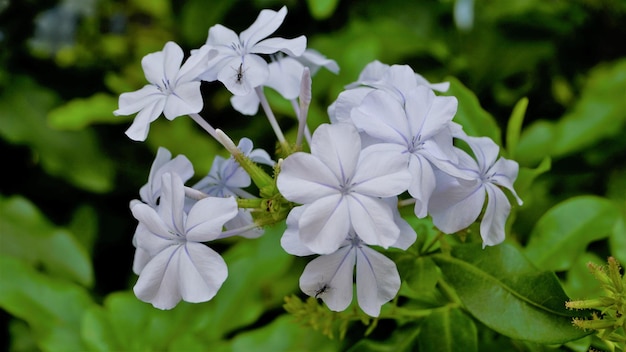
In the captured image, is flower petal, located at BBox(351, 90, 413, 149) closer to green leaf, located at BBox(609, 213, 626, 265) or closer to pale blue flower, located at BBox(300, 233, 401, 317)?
pale blue flower, located at BBox(300, 233, 401, 317)

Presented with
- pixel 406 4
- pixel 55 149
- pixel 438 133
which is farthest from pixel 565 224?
pixel 55 149

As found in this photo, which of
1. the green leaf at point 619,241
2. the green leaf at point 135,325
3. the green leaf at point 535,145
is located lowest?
the green leaf at point 135,325

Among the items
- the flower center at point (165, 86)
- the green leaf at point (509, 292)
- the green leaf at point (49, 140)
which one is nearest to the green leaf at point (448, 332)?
the green leaf at point (509, 292)

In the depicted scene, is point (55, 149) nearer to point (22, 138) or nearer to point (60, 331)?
point (22, 138)

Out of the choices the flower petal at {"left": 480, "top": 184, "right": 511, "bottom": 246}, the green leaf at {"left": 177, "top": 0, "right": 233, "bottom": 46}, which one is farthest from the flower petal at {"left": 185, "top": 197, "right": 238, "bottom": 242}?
the green leaf at {"left": 177, "top": 0, "right": 233, "bottom": 46}

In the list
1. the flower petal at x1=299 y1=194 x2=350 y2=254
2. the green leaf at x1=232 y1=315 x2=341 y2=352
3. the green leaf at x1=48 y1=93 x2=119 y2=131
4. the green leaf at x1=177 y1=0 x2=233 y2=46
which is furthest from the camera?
the green leaf at x1=177 y1=0 x2=233 y2=46

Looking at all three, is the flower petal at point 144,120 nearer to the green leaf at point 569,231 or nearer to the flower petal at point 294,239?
the flower petal at point 294,239

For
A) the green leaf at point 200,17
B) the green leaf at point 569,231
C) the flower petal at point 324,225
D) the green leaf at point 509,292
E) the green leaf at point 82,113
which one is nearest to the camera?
the flower petal at point 324,225
